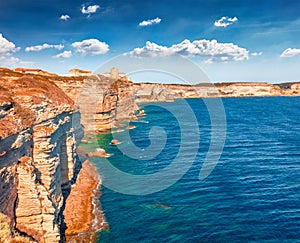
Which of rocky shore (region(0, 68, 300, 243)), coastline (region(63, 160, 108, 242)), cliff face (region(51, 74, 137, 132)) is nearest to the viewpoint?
rocky shore (region(0, 68, 300, 243))

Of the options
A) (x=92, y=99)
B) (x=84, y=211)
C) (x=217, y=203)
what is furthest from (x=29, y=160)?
(x=92, y=99)

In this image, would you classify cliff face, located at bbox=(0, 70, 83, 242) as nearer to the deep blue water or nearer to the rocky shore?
the rocky shore

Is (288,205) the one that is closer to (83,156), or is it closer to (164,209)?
(164,209)

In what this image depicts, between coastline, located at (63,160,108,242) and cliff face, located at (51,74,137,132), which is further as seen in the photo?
cliff face, located at (51,74,137,132)

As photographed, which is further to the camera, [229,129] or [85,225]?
[229,129]

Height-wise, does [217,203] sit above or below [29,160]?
below

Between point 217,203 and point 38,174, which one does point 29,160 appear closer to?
point 38,174

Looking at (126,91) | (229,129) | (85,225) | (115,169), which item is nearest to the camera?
(85,225)

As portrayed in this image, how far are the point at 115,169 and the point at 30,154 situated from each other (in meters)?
22.7

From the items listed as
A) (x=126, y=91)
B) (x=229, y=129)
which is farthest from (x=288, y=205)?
(x=126, y=91)

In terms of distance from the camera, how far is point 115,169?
42.6m

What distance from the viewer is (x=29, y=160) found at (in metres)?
19.2

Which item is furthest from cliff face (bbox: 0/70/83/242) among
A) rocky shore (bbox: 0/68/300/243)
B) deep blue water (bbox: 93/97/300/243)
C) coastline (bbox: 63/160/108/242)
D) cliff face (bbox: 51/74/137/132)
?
cliff face (bbox: 51/74/137/132)

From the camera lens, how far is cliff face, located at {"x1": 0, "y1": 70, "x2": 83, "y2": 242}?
57.4 feet
